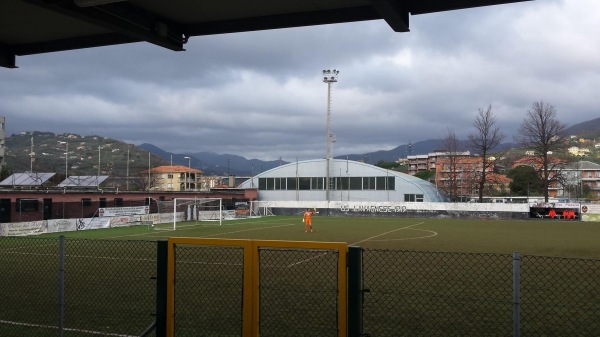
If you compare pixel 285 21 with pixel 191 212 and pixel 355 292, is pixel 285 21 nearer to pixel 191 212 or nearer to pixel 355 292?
pixel 355 292

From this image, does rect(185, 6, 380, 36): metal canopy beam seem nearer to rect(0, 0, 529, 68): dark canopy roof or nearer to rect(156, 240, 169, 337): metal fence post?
rect(0, 0, 529, 68): dark canopy roof

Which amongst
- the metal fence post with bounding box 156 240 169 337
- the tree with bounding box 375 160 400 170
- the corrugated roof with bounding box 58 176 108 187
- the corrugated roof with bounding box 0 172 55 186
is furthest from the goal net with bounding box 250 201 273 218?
the tree with bounding box 375 160 400 170

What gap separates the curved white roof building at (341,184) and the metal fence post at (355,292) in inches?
2500

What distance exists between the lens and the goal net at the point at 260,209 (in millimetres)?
62263

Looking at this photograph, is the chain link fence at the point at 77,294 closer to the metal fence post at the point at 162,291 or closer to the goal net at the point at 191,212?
the metal fence post at the point at 162,291

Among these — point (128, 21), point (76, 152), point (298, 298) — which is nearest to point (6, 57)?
point (128, 21)

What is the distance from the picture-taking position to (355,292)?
5.73 metres

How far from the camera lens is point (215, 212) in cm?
5072

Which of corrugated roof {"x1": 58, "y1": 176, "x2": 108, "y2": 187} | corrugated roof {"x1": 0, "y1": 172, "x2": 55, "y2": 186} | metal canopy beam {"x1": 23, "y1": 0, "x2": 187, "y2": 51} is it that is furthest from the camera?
corrugated roof {"x1": 58, "y1": 176, "x2": 108, "y2": 187}

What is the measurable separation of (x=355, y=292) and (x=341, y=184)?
67.2 m

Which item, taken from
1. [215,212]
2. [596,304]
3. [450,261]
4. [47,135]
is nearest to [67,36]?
[596,304]

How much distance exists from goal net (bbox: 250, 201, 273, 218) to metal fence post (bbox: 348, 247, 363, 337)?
55576mm

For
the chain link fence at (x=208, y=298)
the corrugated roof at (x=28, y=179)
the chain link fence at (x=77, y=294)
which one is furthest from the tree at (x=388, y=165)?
the chain link fence at (x=208, y=298)

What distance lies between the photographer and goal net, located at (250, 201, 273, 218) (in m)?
62.3
